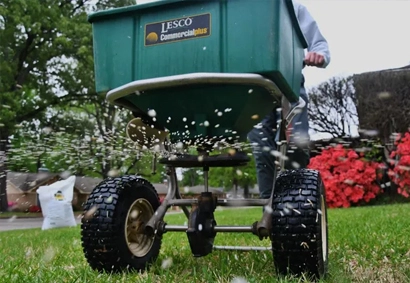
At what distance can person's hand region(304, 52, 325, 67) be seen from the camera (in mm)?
2219

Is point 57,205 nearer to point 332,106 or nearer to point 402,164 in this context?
point 402,164

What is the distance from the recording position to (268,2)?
171cm

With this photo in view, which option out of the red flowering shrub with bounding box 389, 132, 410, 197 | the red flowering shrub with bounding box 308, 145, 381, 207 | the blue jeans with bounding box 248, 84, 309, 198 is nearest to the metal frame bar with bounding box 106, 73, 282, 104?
the blue jeans with bounding box 248, 84, 309, 198

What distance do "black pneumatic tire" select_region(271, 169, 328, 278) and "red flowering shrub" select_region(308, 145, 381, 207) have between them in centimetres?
867

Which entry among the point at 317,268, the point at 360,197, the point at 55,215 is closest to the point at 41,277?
the point at 317,268

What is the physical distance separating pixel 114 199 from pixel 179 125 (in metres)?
0.43

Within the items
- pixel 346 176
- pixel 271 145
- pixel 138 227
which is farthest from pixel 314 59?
pixel 346 176

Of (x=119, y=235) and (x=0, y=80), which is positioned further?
(x=0, y=80)

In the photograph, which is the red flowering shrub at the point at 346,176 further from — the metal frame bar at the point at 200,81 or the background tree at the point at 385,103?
the metal frame bar at the point at 200,81

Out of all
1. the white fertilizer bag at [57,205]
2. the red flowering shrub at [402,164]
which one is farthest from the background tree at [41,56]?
the red flowering shrub at [402,164]

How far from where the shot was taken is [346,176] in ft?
33.6

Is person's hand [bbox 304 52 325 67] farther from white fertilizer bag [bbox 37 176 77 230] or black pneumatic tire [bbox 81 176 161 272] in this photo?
white fertilizer bag [bbox 37 176 77 230]

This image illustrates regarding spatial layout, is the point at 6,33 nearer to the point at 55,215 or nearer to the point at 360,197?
the point at 55,215

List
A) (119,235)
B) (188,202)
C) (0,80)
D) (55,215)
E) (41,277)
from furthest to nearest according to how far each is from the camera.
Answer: (0,80)
(55,215)
(188,202)
(119,235)
(41,277)
